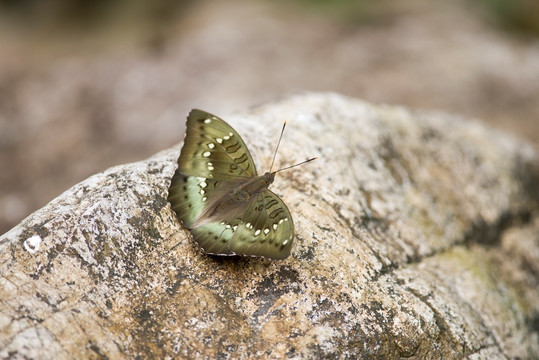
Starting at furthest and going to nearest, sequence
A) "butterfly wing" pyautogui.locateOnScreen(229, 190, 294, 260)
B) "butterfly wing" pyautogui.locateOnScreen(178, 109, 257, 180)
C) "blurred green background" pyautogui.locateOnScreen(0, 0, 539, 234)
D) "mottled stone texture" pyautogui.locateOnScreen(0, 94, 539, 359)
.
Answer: "blurred green background" pyautogui.locateOnScreen(0, 0, 539, 234), "butterfly wing" pyautogui.locateOnScreen(178, 109, 257, 180), "butterfly wing" pyautogui.locateOnScreen(229, 190, 294, 260), "mottled stone texture" pyautogui.locateOnScreen(0, 94, 539, 359)

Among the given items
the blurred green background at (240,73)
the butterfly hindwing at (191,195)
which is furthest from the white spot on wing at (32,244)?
the blurred green background at (240,73)

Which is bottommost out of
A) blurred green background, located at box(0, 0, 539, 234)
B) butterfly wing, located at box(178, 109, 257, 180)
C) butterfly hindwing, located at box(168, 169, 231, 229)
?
blurred green background, located at box(0, 0, 539, 234)

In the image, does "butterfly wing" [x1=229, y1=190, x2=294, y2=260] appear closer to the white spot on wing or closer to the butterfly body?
the butterfly body

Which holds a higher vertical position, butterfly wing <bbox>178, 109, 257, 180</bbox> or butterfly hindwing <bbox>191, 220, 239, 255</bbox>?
butterfly wing <bbox>178, 109, 257, 180</bbox>

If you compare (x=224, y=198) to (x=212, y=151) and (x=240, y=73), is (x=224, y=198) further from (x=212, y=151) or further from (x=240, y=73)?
(x=240, y=73)

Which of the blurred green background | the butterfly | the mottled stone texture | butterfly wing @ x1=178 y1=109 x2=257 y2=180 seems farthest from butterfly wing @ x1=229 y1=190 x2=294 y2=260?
the blurred green background

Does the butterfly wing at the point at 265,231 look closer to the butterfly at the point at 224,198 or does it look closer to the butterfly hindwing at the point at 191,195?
the butterfly at the point at 224,198
